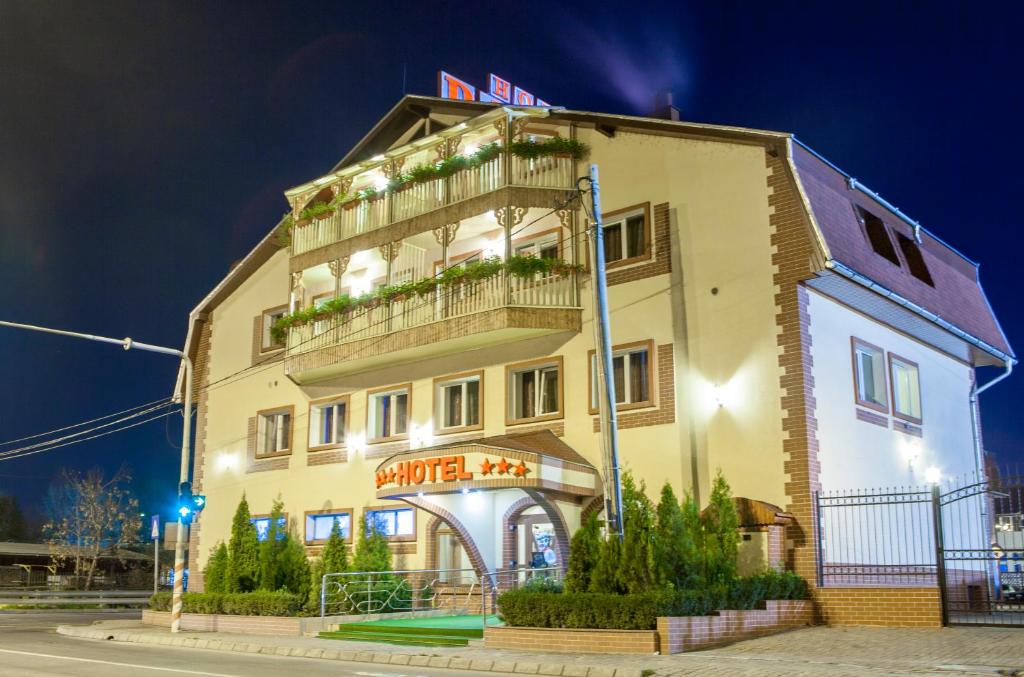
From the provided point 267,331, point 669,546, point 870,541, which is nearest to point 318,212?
point 267,331

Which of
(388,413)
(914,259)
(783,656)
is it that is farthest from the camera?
(388,413)

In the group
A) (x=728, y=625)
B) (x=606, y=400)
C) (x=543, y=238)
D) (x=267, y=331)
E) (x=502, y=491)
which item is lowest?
(x=728, y=625)

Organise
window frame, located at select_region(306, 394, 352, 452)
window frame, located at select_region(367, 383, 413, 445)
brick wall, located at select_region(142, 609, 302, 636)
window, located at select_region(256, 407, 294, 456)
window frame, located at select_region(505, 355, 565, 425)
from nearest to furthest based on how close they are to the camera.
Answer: brick wall, located at select_region(142, 609, 302, 636), window frame, located at select_region(505, 355, 565, 425), window frame, located at select_region(367, 383, 413, 445), window frame, located at select_region(306, 394, 352, 452), window, located at select_region(256, 407, 294, 456)

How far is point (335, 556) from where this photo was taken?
25.2m

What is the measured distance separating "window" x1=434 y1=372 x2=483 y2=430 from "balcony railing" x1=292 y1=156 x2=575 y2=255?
4.35 metres

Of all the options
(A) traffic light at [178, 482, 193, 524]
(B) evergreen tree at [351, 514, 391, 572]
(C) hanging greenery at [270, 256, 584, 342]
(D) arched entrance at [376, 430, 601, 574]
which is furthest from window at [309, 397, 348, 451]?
(D) arched entrance at [376, 430, 601, 574]

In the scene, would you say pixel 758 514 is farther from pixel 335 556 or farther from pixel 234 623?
pixel 234 623

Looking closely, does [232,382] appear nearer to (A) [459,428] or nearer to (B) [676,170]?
(A) [459,428]

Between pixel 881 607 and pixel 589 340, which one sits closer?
pixel 881 607

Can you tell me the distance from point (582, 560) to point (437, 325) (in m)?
8.57

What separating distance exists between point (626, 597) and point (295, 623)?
29.2 ft

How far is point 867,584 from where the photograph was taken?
20.4m

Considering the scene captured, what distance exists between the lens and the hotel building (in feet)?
A: 69.1

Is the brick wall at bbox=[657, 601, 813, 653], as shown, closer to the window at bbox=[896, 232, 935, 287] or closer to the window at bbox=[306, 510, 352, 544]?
the window at bbox=[896, 232, 935, 287]
